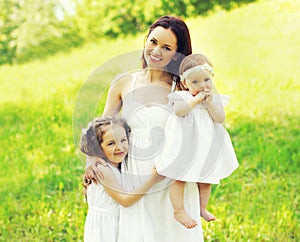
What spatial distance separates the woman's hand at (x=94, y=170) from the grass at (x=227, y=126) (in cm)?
14

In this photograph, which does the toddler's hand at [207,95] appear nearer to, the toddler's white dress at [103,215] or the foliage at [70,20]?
the toddler's white dress at [103,215]

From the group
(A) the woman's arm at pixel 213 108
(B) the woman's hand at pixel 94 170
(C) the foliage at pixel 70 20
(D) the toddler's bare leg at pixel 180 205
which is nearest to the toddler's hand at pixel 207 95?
(A) the woman's arm at pixel 213 108

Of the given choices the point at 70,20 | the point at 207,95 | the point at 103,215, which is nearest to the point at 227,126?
the point at 103,215

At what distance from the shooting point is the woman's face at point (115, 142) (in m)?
2.16

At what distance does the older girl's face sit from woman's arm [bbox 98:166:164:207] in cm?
44

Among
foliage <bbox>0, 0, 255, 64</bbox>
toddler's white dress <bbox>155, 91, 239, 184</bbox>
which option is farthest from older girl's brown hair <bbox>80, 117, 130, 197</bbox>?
foliage <bbox>0, 0, 255, 64</bbox>

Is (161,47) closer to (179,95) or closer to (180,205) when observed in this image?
(179,95)

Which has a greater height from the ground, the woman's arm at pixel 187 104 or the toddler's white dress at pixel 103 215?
the woman's arm at pixel 187 104

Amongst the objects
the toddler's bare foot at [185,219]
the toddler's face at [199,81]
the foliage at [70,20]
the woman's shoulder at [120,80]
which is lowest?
the foliage at [70,20]

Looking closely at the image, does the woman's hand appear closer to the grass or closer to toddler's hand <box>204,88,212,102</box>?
the grass

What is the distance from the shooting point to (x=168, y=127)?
2.08 m

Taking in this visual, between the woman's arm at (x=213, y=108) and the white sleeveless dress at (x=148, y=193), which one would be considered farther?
the white sleeveless dress at (x=148, y=193)

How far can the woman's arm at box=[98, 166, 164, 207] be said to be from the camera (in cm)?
216

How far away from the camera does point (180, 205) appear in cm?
211
